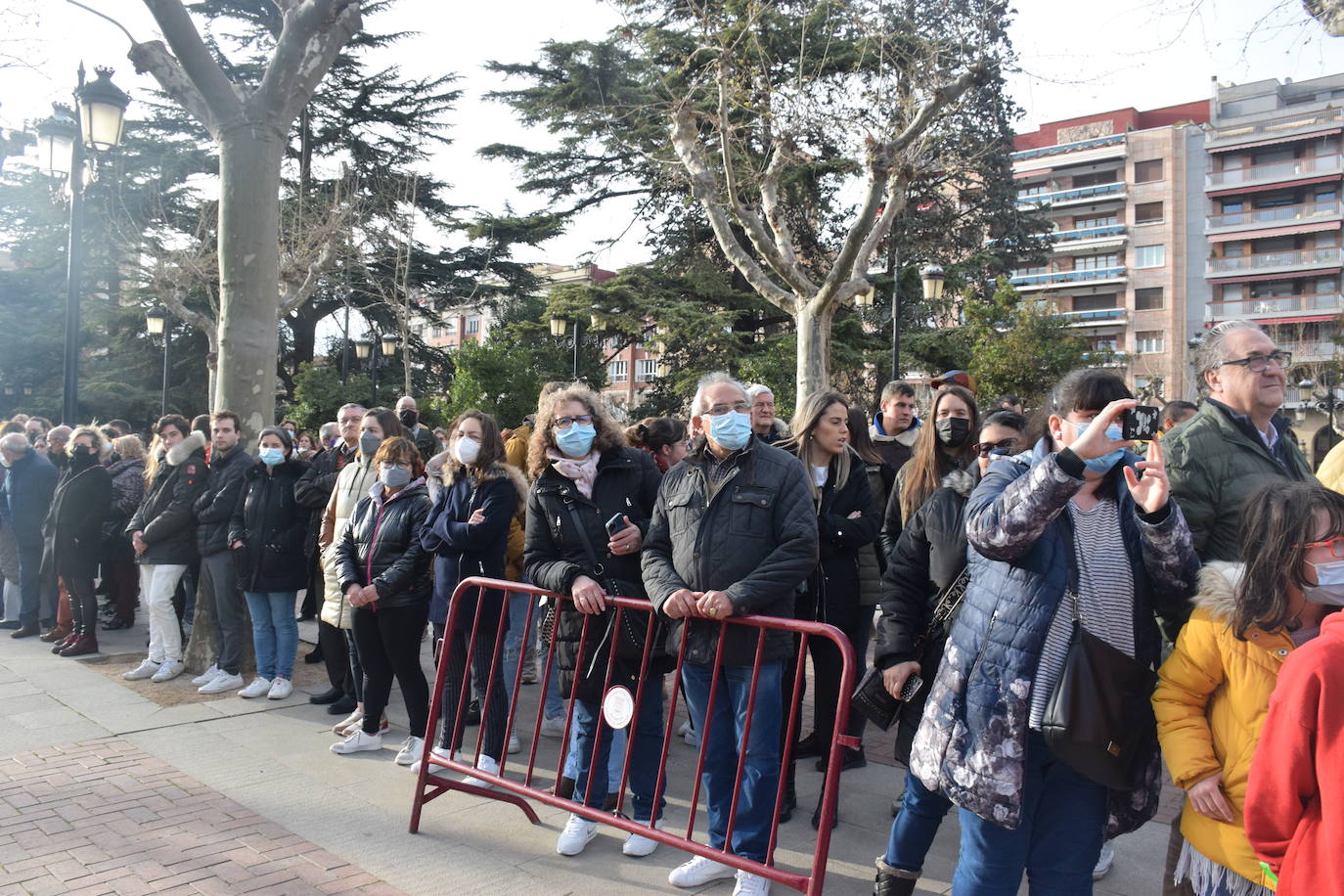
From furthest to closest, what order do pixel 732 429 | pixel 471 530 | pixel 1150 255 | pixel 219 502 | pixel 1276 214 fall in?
pixel 1150 255, pixel 1276 214, pixel 219 502, pixel 471 530, pixel 732 429

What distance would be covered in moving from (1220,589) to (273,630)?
20.7 feet

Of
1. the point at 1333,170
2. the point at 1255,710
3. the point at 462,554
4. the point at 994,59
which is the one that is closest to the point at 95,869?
the point at 462,554

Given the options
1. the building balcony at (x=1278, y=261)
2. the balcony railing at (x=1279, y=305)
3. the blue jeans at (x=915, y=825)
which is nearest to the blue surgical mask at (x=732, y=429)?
the blue jeans at (x=915, y=825)

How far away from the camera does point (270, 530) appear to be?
6.76 metres

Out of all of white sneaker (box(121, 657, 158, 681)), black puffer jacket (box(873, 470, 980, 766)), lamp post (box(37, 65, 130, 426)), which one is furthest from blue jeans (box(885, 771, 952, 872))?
lamp post (box(37, 65, 130, 426))

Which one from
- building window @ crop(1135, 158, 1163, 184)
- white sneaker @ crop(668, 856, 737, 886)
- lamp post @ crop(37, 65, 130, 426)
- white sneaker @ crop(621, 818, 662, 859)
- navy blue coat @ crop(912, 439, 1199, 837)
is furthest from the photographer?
building window @ crop(1135, 158, 1163, 184)

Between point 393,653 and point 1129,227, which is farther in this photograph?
point 1129,227

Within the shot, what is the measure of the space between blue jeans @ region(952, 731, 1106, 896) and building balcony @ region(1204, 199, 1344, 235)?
66.8 meters

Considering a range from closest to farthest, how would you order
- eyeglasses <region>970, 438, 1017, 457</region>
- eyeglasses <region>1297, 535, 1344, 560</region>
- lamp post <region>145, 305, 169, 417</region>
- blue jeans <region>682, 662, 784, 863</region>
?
eyeglasses <region>1297, 535, 1344, 560</region>, eyeglasses <region>970, 438, 1017, 457</region>, blue jeans <region>682, 662, 784, 863</region>, lamp post <region>145, 305, 169, 417</region>

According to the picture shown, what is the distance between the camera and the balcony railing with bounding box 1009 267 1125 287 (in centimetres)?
6275

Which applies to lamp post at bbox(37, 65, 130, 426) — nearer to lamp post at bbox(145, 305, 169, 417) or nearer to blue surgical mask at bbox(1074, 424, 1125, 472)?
blue surgical mask at bbox(1074, 424, 1125, 472)

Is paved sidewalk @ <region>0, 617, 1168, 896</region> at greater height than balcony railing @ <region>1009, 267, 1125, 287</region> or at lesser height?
lesser

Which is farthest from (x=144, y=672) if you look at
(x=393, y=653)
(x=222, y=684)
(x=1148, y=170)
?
(x=1148, y=170)

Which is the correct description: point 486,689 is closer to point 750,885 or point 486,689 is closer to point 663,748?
point 663,748
